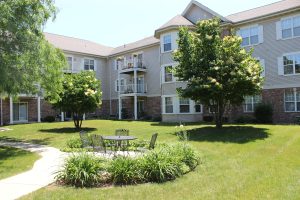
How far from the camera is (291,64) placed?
26938 millimetres

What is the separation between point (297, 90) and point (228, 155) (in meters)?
16.0

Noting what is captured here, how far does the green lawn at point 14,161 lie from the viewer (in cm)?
1112

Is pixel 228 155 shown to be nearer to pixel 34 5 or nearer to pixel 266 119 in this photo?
pixel 34 5

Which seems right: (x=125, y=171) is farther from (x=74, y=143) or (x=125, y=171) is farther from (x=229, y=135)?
(x=229, y=135)

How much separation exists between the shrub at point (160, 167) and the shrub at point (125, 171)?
0.20 m

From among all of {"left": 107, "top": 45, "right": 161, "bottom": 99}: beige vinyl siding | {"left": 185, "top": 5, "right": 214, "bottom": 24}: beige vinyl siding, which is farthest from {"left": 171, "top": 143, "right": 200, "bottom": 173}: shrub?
{"left": 107, "top": 45, "right": 161, "bottom": 99}: beige vinyl siding

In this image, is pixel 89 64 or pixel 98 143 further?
pixel 89 64

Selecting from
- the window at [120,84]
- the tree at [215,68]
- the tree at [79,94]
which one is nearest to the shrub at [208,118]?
the tree at [215,68]

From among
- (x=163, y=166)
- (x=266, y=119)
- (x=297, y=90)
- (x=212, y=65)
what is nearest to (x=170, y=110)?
(x=266, y=119)

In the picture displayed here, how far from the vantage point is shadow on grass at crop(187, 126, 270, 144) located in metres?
17.2

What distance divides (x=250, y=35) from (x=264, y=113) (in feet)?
23.0

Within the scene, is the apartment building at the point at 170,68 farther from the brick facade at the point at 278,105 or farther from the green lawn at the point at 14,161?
the green lawn at the point at 14,161

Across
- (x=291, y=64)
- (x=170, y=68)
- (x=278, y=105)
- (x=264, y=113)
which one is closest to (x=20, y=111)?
(x=170, y=68)

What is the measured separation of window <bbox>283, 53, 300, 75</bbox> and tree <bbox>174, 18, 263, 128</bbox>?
7.94 metres
